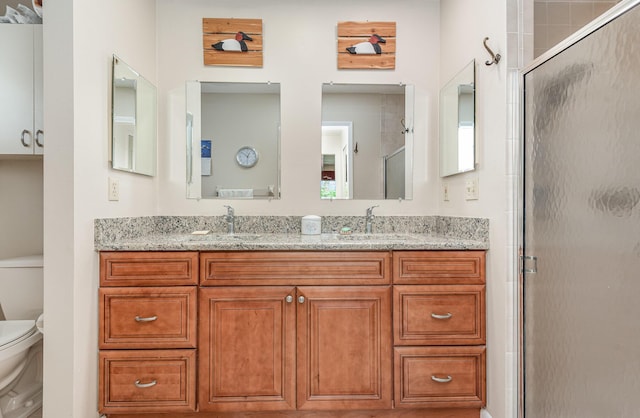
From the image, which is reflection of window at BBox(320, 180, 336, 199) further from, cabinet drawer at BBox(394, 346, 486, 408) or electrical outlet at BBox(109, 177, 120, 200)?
electrical outlet at BBox(109, 177, 120, 200)

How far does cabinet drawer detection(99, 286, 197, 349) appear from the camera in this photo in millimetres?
1581

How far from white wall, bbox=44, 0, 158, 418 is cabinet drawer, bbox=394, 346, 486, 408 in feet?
4.61

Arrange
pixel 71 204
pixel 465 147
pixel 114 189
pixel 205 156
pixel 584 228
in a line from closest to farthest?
pixel 584 228, pixel 71 204, pixel 114 189, pixel 465 147, pixel 205 156

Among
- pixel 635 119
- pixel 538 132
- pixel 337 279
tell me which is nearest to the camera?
pixel 635 119

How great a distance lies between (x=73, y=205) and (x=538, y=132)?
193 cm

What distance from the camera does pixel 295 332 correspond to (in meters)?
1.63

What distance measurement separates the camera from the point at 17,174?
192 centimetres

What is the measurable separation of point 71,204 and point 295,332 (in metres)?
1.12

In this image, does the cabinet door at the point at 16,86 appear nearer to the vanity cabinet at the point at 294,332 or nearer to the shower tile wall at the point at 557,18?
the vanity cabinet at the point at 294,332

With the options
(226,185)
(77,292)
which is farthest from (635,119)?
(77,292)

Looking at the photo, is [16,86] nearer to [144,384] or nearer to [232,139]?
[232,139]

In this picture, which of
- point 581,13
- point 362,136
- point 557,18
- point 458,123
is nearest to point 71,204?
point 362,136

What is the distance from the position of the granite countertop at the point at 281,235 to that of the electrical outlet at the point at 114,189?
113mm

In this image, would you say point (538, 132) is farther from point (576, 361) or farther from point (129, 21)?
point (129, 21)
